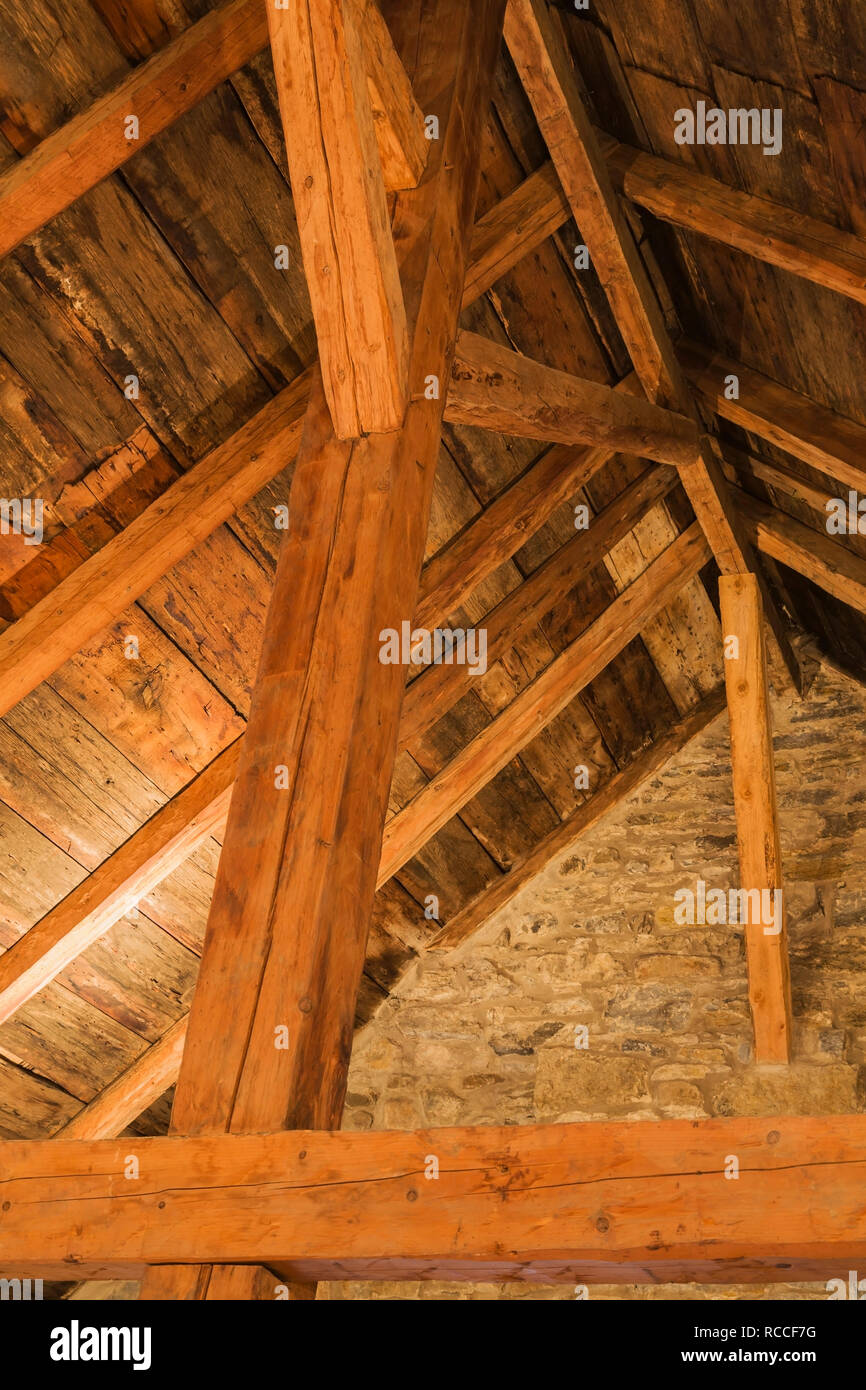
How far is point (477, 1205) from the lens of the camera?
4.92 feet

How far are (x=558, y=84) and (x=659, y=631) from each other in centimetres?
203

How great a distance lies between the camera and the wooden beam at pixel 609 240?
3.02 metres

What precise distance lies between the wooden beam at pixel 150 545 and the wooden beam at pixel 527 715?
1242mm

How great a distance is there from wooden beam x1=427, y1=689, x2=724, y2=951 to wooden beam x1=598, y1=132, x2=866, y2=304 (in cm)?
198

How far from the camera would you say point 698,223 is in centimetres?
308

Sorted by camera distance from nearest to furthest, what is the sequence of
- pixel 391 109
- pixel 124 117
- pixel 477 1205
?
1. pixel 477 1205
2. pixel 391 109
3. pixel 124 117

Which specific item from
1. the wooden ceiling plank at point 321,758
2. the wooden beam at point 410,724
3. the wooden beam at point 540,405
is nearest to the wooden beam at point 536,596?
the wooden beam at point 410,724

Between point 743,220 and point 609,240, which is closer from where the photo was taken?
point 743,220

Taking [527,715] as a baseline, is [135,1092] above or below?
below

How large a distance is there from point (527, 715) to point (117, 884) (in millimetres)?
1404

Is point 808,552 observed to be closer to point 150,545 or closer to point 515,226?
point 515,226

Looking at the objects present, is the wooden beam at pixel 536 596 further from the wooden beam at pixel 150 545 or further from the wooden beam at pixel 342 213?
the wooden beam at pixel 342 213

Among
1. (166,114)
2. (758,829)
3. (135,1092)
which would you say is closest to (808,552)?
(758,829)

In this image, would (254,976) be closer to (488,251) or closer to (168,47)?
(168,47)
